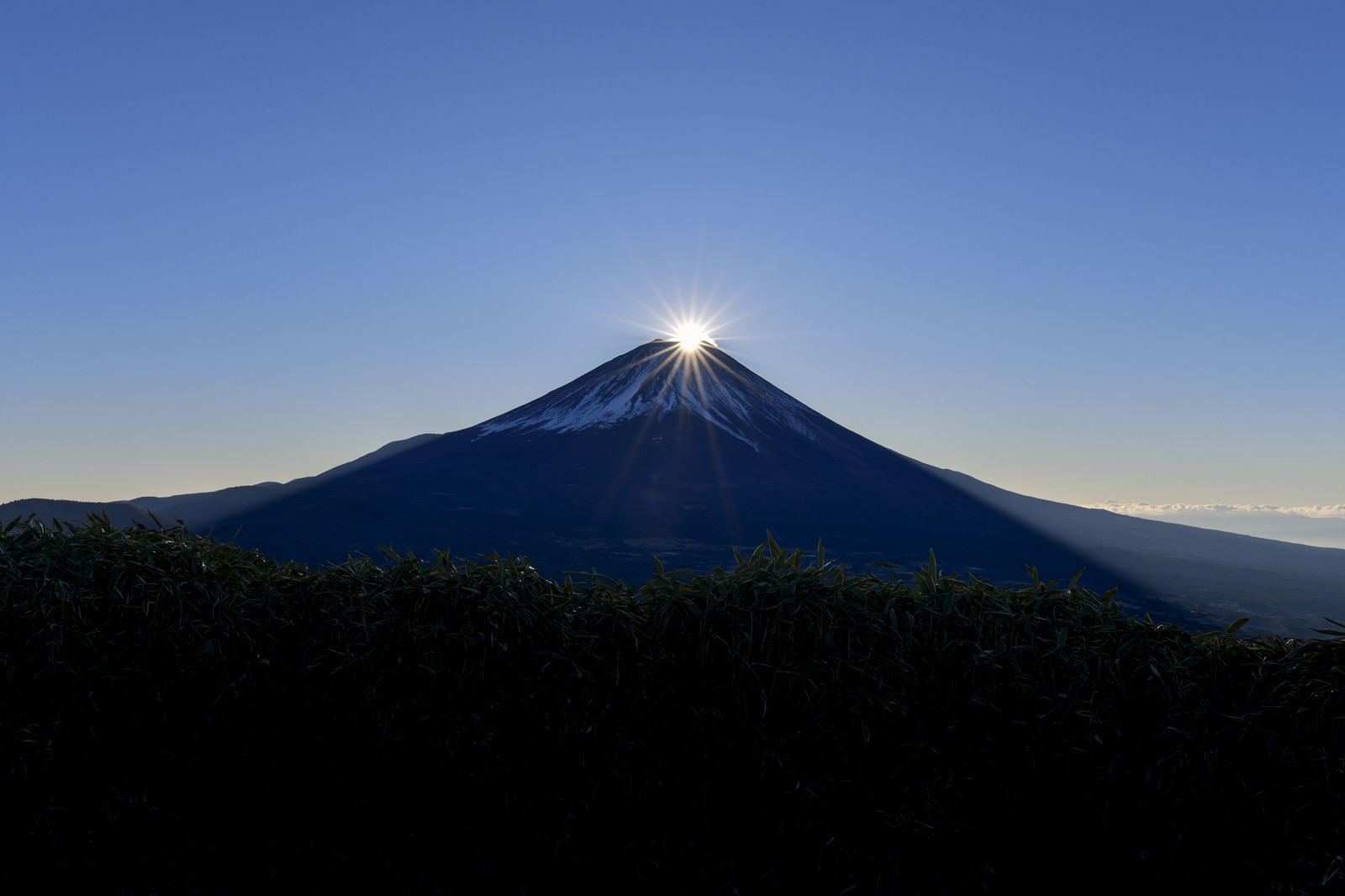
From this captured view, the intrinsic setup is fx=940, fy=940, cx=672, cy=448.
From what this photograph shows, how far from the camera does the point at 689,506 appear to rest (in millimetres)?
130750

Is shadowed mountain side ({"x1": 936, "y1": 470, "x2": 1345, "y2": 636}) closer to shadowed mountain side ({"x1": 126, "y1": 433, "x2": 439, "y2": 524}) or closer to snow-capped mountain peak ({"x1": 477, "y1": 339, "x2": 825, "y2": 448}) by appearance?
snow-capped mountain peak ({"x1": 477, "y1": 339, "x2": 825, "y2": 448})

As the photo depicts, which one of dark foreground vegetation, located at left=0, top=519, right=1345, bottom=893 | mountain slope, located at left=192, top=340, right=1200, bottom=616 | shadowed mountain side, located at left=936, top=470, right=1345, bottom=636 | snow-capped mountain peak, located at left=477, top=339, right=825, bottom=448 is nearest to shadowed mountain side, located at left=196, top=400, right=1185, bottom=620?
mountain slope, located at left=192, top=340, right=1200, bottom=616

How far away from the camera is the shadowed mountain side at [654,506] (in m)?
112

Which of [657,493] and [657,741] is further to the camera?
[657,493]

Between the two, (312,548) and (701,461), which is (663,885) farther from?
(701,461)

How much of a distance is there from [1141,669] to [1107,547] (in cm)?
17077

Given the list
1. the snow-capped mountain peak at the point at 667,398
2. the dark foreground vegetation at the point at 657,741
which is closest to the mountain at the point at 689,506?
the snow-capped mountain peak at the point at 667,398

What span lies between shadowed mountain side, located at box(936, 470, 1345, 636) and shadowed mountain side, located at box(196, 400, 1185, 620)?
758 cm

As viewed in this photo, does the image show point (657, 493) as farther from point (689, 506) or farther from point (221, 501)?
point (221, 501)

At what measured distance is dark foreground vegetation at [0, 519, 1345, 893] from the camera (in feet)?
12.8

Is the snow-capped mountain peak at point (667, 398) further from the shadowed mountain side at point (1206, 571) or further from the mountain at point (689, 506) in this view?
the shadowed mountain side at point (1206, 571)

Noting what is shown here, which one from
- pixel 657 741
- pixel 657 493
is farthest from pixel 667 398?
pixel 657 741

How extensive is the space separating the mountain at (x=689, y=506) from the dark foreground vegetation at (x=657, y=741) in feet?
292

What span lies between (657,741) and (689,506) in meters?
127
